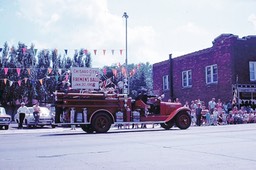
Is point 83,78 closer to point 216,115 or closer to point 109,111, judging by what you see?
point 109,111

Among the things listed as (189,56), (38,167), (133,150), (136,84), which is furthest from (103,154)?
(136,84)

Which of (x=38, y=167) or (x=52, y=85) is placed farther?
(x=52, y=85)

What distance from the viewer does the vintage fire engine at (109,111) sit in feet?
55.6

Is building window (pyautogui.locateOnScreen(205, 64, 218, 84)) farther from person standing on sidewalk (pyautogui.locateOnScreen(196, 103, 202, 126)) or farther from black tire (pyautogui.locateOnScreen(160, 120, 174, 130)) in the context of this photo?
black tire (pyautogui.locateOnScreen(160, 120, 174, 130))

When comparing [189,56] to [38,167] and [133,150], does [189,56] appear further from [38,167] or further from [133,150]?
[38,167]

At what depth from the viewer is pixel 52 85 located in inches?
1549

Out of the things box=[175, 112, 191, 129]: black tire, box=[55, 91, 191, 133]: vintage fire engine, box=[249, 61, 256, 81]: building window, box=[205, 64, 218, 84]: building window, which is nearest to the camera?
box=[55, 91, 191, 133]: vintage fire engine

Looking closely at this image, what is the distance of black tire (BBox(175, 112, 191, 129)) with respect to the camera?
744 inches

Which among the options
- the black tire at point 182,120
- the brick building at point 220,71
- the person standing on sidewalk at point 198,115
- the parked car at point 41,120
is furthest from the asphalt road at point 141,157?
the brick building at point 220,71

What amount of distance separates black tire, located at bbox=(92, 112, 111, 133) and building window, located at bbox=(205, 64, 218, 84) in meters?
16.2

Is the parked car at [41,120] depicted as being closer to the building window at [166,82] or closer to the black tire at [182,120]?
the black tire at [182,120]

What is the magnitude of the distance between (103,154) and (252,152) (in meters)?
3.58

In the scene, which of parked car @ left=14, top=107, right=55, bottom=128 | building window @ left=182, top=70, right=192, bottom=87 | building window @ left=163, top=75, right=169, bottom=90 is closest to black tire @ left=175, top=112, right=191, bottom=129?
parked car @ left=14, top=107, right=55, bottom=128

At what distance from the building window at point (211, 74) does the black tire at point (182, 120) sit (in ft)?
42.2
